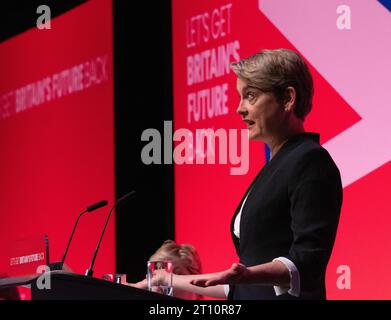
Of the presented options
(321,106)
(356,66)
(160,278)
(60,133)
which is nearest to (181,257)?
(321,106)

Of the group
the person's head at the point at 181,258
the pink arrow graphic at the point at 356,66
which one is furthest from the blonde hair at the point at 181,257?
the pink arrow graphic at the point at 356,66

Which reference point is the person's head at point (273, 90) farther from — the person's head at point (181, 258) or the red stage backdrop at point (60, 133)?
the red stage backdrop at point (60, 133)

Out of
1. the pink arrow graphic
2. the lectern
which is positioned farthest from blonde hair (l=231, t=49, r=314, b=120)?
the pink arrow graphic

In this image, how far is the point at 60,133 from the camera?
18.6ft

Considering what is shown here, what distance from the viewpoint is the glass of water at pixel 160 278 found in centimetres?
209

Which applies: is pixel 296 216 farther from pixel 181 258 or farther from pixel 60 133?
pixel 60 133

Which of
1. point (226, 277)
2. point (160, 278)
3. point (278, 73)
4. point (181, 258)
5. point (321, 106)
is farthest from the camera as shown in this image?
point (321, 106)

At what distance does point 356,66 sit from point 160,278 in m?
1.94

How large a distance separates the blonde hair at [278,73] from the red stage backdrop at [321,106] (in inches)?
65.4

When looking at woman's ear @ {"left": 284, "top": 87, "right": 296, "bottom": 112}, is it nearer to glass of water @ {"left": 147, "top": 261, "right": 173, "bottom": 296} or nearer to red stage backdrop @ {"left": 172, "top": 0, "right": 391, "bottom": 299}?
glass of water @ {"left": 147, "top": 261, "right": 173, "bottom": 296}

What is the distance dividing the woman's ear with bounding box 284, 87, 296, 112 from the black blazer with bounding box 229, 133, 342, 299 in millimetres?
83

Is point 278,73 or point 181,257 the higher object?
point 278,73

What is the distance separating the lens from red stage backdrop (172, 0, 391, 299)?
11.7ft
